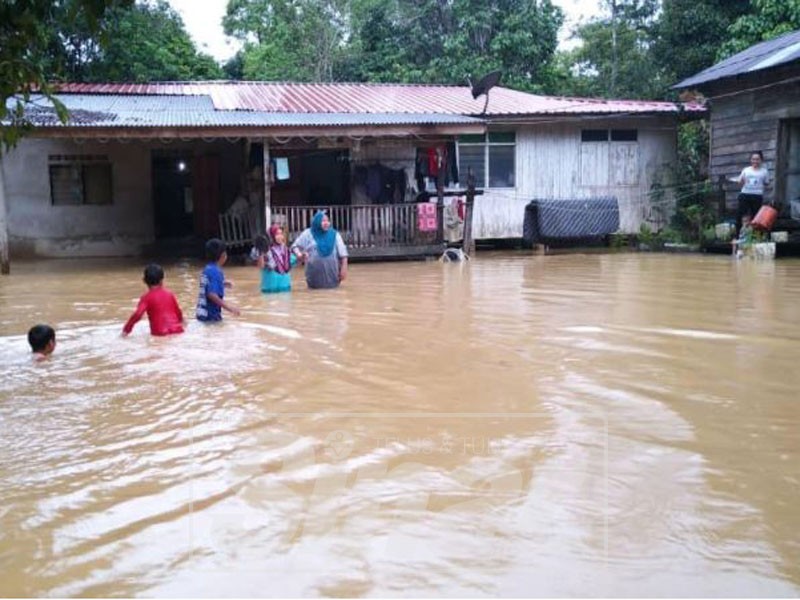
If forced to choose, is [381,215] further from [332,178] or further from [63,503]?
[63,503]

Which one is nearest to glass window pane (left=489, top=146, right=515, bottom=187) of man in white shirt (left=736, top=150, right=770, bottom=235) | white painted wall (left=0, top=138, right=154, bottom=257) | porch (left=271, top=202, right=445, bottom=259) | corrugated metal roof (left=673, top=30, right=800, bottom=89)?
porch (left=271, top=202, right=445, bottom=259)

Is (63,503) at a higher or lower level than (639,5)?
lower

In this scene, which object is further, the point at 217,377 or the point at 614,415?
the point at 217,377

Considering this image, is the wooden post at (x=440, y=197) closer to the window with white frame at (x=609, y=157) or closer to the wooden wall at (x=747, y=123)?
the window with white frame at (x=609, y=157)

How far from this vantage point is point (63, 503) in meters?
3.59

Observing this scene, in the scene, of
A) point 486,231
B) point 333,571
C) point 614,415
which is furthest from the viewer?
point 486,231

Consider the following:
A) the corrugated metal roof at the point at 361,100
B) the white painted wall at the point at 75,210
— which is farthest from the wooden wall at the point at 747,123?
the white painted wall at the point at 75,210

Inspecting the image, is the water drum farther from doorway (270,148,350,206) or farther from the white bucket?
doorway (270,148,350,206)

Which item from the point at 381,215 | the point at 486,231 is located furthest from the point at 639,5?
the point at 381,215

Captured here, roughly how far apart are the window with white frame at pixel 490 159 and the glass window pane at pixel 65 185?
26.2 feet

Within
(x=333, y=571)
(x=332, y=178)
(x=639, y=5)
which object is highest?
(x=639, y=5)

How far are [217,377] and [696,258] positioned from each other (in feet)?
37.0

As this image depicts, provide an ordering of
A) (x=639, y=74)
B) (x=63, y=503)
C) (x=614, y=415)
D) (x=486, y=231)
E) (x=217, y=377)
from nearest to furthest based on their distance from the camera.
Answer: (x=63, y=503)
(x=614, y=415)
(x=217, y=377)
(x=486, y=231)
(x=639, y=74)

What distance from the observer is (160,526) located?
10.9ft
